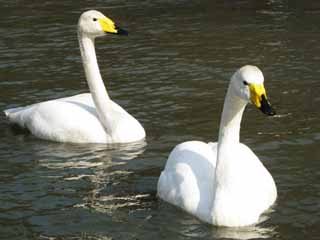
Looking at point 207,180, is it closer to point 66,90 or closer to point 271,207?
point 271,207

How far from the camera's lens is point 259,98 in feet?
32.2

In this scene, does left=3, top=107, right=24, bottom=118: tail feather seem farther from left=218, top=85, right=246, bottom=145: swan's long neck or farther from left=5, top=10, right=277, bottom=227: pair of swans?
left=218, top=85, right=246, bottom=145: swan's long neck

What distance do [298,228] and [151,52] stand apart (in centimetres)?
906

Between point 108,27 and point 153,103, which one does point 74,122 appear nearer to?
point 108,27

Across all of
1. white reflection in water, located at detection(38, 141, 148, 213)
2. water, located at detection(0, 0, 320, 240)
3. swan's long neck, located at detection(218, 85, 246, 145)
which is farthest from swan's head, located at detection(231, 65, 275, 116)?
white reflection in water, located at detection(38, 141, 148, 213)

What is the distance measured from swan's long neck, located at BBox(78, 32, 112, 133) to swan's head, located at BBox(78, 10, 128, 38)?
0.12m

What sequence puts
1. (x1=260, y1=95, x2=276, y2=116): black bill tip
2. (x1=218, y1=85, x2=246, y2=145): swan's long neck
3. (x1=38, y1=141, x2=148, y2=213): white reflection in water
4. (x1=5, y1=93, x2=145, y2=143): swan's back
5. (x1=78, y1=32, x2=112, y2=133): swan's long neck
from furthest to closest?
(x1=78, y1=32, x2=112, y2=133): swan's long neck
(x1=5, y1=93, x2=145, y2=143): swan's back
(x1=38, y1=141, x2=148, y2=213): white reflection in water
(x1=218, y1=85, x2=246, y2=145): swan's long neck
(x1=260, y1=95, x2=276, y2=116): black bill tip

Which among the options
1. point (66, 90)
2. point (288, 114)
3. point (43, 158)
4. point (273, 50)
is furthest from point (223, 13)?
point (43, 158)

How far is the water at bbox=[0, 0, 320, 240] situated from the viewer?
34.8ft

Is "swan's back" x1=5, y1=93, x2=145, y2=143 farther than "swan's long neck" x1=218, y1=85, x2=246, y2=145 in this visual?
Yes

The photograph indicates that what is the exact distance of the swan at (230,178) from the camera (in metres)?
9.97

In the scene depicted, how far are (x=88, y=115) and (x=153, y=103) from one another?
4.66ft

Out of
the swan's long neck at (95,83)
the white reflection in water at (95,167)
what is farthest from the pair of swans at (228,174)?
the swan's long neck at (95,83)

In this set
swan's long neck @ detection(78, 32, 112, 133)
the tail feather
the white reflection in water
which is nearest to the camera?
the white reflection in water
